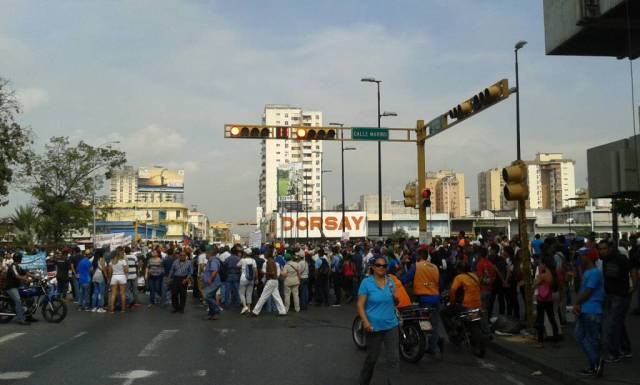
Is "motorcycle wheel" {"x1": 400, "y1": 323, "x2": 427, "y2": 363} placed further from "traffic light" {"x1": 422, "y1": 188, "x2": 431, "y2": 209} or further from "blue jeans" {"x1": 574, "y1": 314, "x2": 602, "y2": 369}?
"traffic light" {"x1": 422, "y1": 188, "x2": 431, "y2": 209}

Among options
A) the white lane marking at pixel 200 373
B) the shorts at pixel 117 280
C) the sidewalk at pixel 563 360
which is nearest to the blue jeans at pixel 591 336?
the sidewalk at pixel 563 360

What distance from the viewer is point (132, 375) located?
8688 mm

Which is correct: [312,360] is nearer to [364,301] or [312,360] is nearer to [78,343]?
[364,301]

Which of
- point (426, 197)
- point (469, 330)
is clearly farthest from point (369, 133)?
point (469, 330)

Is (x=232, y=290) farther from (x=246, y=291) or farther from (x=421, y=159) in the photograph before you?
(x=421, y=159)

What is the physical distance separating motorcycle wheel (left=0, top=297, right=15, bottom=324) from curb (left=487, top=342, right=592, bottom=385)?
11.2 metres

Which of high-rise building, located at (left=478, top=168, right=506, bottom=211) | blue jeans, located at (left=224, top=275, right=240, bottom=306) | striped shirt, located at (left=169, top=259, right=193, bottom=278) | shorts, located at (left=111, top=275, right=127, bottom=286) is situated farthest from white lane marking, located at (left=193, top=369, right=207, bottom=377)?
high-rise building, located at (left=478, top=168, right=506, bottom=211)

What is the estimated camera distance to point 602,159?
52.0 feet

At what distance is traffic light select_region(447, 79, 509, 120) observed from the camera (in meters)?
15.5

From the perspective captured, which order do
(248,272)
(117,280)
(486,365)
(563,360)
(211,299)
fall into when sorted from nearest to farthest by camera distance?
(563,360), (486,365), (211,299), (248,272), (117,280)

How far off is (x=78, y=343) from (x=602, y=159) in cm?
1292

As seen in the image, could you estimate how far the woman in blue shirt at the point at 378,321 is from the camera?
7.25m

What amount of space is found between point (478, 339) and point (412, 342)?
118 cm

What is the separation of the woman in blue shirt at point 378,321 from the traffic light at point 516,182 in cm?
469
